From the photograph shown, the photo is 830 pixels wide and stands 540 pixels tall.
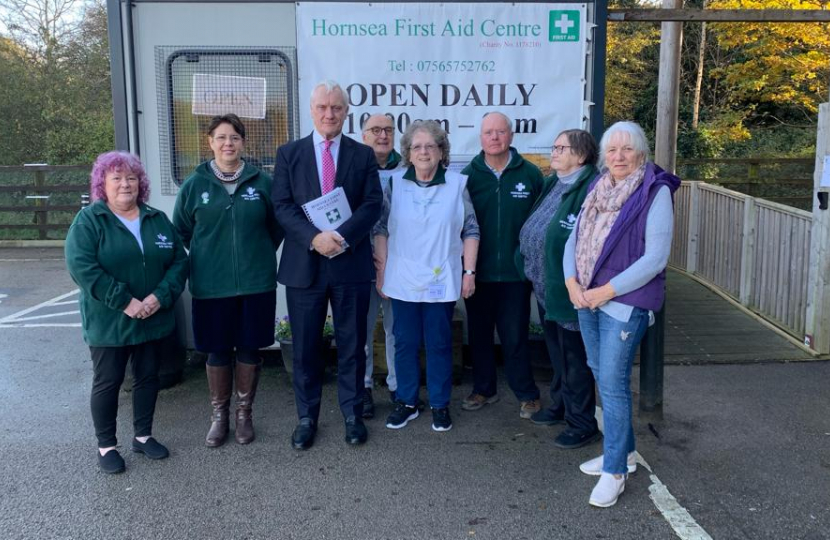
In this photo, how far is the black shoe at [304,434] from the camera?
4.27 meters

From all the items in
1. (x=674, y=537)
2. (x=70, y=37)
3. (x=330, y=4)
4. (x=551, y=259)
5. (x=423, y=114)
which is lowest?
(x=674, y=537)

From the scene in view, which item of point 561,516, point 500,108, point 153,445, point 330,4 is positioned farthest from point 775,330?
point 153,445

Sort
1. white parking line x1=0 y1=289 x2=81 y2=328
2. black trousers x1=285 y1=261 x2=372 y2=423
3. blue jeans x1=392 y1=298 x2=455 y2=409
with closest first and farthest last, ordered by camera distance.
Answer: black trousers x1=285 y1=261 x2=372 y2=423 < blue jeans x1=392 y1=298 x2=455 y2=409 < white parking line x1=0 y1=289 x2=81 y2=328

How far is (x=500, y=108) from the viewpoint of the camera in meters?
5.59

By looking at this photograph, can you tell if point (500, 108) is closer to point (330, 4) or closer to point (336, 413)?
point (330, 4)

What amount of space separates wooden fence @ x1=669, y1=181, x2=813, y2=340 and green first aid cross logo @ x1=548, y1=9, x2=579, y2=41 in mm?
2767

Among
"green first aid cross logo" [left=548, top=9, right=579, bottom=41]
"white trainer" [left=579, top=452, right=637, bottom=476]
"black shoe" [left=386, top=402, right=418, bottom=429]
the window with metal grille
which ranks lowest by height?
"white trainer" [left=579, top=452, right=637, bottom=476]

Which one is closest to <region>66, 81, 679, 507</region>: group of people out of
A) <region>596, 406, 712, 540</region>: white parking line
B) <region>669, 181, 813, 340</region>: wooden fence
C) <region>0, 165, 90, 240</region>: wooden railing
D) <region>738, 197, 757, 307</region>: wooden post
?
<region>596, 406, 712, 540</region>: white parking line

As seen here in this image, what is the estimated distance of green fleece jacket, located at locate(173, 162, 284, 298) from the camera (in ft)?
13.5

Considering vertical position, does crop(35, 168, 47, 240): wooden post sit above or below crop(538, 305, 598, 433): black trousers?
above

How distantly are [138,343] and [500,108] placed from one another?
3.14 metres

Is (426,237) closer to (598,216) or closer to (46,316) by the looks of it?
(598,216)

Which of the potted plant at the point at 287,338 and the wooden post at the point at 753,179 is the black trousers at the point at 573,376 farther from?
the wooden post at the point at 753,179

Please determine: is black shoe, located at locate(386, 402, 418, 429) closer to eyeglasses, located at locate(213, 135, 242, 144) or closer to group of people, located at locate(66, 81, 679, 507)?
group of people, located at locate(66, 81, 679, 507)
